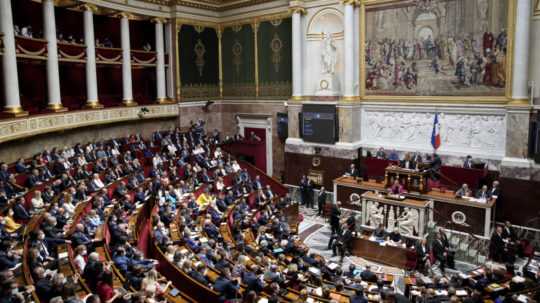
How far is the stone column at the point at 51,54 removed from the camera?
17.8 metres

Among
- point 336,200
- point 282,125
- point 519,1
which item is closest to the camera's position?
point 519,1

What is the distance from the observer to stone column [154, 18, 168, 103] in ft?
79.0

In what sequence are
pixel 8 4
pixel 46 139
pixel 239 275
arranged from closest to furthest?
pixel 239 275
pixel 8 4
pixel 46 139

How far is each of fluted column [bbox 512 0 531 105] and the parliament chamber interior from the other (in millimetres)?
71

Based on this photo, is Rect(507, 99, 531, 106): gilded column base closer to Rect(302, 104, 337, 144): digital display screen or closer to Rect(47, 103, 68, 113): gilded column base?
Rect(302, 104, 337, 144): digital display screen

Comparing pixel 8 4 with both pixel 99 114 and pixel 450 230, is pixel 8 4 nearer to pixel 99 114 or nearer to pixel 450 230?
pixel 99 114

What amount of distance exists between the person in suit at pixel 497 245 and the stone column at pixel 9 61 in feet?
55.0

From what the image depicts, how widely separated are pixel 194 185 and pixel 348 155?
7537mm

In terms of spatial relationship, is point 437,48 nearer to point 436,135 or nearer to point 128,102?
point 436,135

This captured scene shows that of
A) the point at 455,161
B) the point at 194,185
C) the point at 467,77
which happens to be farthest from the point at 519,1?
the point at 194,185

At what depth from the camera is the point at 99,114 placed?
2056 centimetres

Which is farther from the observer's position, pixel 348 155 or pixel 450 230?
pixel 348 155

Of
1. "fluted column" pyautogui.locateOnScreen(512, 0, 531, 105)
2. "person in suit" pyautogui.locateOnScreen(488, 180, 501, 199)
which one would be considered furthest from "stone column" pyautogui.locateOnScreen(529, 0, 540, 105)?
"person in suit" pyautogui.locateOnScreen(488, 180, 501, 199)

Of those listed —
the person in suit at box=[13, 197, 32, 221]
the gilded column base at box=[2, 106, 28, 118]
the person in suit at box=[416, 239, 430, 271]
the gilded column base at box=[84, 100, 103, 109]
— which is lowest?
the person in suit at box=[416, 239, 430, 271]
